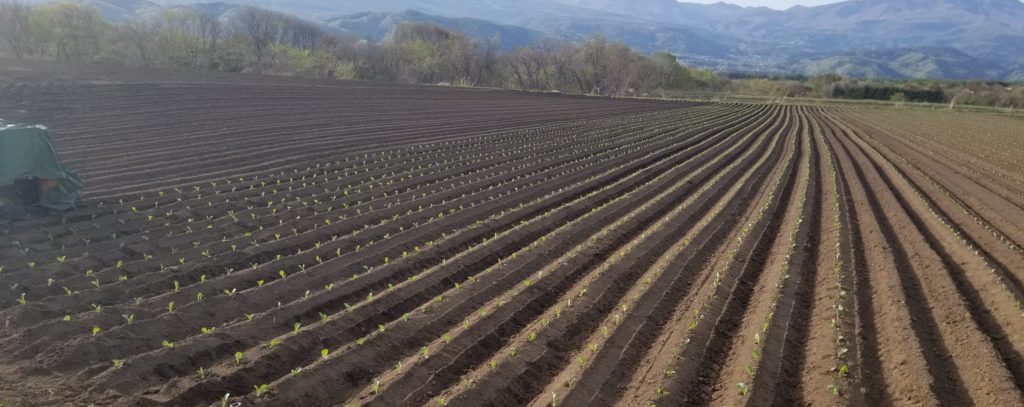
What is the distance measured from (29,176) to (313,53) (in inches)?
2416

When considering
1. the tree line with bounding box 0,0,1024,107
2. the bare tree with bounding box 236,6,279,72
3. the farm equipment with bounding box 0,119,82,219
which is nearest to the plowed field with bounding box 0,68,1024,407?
the farm equipment with bounding box 0,119,82,219

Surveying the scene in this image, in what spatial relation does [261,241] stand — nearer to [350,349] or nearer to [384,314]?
[384,314]

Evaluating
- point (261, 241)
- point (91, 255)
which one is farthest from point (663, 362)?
point (91, 255)

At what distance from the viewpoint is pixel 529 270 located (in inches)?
392

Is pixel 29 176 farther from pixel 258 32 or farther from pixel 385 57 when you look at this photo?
pixel 258 32

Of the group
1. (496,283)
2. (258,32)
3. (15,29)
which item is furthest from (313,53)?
(496,283)

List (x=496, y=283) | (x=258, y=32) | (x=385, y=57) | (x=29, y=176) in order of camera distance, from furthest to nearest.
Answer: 1. (x=385, y=57)
2. (x=258, y=32)
3. (x=29, y=176)
4. (x=496, y=283)

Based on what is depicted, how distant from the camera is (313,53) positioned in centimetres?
6850

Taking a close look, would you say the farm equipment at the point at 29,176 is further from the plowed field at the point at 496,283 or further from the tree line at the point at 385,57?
the tree line at the point at 385,57

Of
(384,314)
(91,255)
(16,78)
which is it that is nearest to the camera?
(384,314)

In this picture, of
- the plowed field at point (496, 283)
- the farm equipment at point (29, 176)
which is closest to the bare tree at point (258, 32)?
the plowed field at point (496, 283)

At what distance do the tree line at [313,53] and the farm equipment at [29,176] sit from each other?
4565cm

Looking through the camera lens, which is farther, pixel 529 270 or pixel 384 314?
pixel 529 270

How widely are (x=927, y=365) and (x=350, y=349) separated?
7021 millimetres
